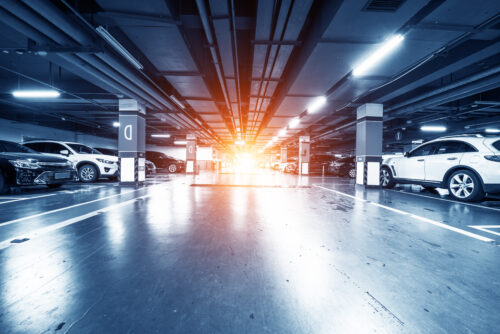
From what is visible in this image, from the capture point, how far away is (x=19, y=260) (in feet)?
5.74

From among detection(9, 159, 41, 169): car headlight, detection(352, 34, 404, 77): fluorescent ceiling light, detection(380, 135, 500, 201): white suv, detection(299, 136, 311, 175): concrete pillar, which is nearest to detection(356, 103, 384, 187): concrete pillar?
detection(380, 135, 500, 201): white suv

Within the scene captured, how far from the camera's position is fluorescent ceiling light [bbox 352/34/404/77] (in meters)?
3.73

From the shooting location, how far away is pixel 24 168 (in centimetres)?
483

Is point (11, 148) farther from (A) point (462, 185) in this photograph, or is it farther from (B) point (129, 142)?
(A) point (462, 185)

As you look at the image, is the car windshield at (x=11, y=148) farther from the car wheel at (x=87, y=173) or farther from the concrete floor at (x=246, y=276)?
the concrete floor at (x=246, y=276)

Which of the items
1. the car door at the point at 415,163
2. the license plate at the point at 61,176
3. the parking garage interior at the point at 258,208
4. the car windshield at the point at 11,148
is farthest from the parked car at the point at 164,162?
the car door at the point at 415,163

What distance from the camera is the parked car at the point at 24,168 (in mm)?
4734

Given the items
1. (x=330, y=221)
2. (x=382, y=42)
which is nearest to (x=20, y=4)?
(x=330, y=221)

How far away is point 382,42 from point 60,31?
6.10 m

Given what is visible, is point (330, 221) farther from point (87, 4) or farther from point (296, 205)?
point (87, 4)

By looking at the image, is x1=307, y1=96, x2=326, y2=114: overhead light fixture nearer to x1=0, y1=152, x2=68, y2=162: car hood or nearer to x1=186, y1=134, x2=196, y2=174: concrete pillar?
x1=0, y1=152, x2=68, y2=162: car hood

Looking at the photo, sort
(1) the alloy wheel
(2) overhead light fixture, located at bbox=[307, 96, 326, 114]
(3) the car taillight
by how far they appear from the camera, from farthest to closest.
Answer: (2) overhead light fixture, located at bbox=[307, 96, 326, 114], (1) the alloy wheel, (3) the car taillight

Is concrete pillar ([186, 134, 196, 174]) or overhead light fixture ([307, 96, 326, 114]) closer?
overhead light fixture ([307, 96, 326, 114])

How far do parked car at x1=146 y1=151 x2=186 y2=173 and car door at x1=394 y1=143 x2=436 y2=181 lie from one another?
546 inches
